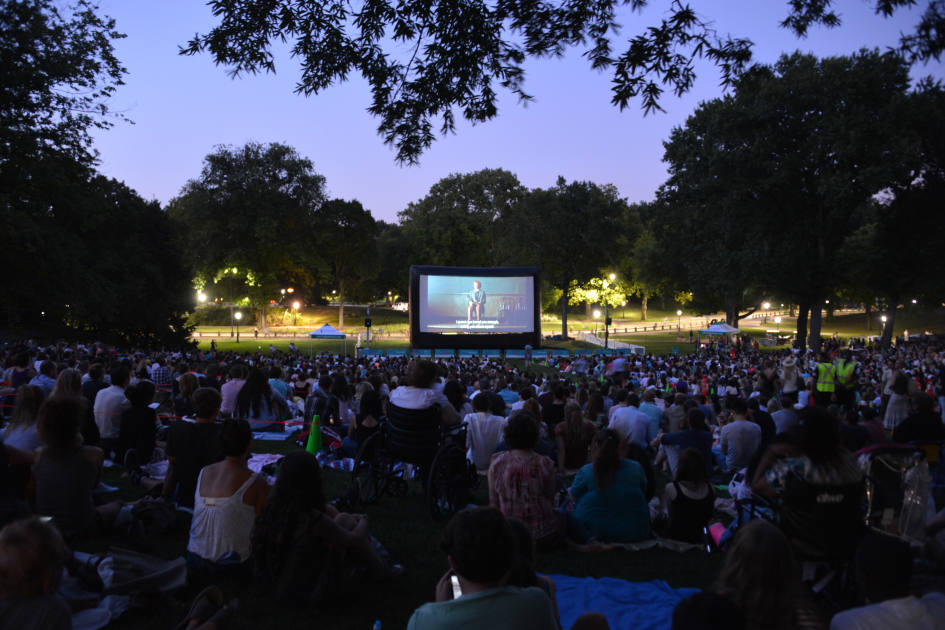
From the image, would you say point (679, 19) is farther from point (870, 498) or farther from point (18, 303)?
point (18, 303)

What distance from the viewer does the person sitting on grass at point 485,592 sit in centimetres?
197

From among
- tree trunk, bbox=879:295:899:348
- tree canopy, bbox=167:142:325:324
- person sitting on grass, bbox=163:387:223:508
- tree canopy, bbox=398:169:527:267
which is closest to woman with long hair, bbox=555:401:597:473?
person sitting on grass, bbox=163:387:223:508

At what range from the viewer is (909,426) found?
639 centimetres

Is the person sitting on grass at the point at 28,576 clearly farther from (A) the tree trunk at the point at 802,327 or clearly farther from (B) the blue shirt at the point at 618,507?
(A) the tree trunk at the point at 802,327

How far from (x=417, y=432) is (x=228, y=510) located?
2.02m

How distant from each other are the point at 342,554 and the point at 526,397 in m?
5.07

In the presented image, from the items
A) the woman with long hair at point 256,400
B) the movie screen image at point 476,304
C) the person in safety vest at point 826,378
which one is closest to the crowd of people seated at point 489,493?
the woman with long hair at point 256,400

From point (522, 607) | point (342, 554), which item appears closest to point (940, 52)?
point (522, 607)

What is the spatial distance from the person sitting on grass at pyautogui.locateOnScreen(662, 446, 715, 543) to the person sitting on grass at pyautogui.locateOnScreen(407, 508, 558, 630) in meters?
2.85

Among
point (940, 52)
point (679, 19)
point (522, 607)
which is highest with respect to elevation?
point (679, 19)

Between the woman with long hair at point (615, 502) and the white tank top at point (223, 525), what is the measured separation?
7.84ft

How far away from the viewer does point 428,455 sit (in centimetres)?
540

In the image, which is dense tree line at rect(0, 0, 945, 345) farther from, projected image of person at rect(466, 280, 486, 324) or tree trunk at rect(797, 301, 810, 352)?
projected image of person at rect(466, 280, 486, 324)

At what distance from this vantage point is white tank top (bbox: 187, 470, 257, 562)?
11.8 ft
